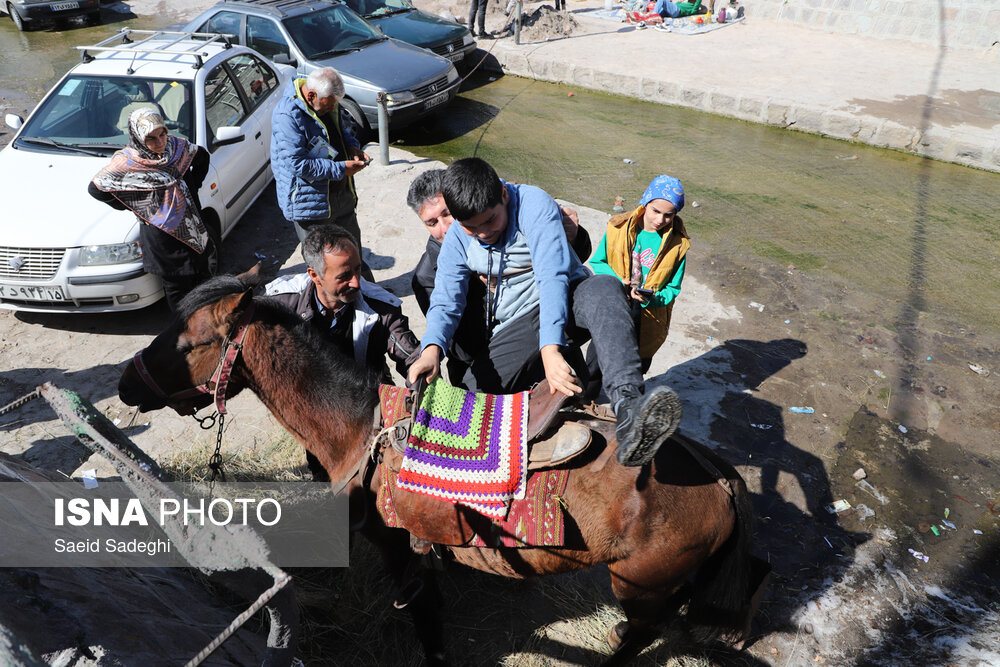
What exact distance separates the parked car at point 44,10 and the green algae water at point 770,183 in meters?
9.81

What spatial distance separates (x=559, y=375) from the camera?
88.8 inches

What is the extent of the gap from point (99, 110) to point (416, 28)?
21.6ft

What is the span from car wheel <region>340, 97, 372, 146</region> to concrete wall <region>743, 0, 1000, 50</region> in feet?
34.7

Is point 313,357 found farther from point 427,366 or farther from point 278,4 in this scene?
point 278,4

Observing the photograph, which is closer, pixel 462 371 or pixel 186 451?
pixel 462 371

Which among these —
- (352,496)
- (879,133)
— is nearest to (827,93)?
(879,133)

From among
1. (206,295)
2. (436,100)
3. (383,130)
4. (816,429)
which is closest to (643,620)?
(206,295)

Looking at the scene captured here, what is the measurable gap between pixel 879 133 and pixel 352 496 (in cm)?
967

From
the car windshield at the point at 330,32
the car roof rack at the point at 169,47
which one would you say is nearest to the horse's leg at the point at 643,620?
the car roof rack at the point at 169,47

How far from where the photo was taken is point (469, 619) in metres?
3.20

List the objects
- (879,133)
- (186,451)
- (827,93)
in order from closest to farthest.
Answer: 1. (186,451)
2. (879,133)
3. (827,93)

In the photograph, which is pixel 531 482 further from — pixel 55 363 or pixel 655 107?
pixel 655 107

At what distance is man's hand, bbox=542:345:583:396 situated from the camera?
88.1 inches

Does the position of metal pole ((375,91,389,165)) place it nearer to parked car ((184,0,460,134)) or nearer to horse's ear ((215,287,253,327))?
parked car ((184,0,460,134))
